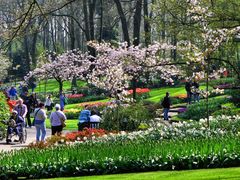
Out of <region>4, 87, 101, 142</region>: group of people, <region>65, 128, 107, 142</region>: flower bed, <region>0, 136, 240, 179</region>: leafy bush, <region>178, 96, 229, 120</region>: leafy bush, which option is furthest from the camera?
<region>178, 96, 229, 120</region>: leafy bush

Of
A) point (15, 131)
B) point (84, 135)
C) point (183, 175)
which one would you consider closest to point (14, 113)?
point (15, 131)

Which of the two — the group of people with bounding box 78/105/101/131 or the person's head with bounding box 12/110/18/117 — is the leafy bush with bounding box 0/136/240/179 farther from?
the group of people with bounding box 78/105/101/131

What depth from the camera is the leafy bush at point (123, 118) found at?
80.9 feet

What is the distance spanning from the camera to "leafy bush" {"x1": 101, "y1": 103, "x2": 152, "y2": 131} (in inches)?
970

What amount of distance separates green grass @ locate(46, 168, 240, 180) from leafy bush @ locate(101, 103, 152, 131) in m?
12.2

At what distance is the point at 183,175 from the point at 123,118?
547 inches

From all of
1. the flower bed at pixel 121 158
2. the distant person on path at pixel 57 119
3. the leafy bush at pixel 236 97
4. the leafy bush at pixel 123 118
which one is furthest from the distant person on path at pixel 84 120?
the leafy bush at pixel 236 97

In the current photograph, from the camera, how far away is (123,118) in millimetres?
24969

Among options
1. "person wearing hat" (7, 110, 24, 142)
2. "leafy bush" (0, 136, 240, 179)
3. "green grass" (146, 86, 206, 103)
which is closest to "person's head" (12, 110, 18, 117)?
"person wearing hat" (7, 110, 24, 142)

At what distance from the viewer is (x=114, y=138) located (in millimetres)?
16641

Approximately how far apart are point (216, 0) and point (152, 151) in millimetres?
15122

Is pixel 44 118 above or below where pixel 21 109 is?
below

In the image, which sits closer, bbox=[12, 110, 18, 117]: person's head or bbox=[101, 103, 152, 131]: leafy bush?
bbox=[12, 110, 18, 117]: person's head

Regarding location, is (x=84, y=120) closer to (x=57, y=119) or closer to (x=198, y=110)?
(x=57, y=119)
